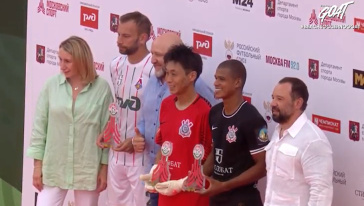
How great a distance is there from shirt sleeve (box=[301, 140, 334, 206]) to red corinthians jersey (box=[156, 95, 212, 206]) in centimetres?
94

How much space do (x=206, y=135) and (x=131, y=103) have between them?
0.88 meters

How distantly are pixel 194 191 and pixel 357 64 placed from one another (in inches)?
52.3

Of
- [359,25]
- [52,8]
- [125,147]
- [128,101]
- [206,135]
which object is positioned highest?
[52,8]

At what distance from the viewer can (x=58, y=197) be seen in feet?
25.1

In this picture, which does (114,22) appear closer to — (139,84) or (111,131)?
(139,84)

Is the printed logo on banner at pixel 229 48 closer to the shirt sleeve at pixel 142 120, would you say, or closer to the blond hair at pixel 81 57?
the shirt sleeve at pixel 142 120

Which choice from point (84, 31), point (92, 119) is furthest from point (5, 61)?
point (92, 119)

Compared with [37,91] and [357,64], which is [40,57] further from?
[357,64]

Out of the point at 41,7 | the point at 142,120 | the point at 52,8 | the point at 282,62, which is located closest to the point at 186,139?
the point at 142,120

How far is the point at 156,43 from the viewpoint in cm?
722

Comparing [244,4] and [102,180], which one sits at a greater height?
[244,4]

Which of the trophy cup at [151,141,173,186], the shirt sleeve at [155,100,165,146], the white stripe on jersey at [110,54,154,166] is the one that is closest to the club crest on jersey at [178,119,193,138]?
the trophy cup at [151,141,173,186]

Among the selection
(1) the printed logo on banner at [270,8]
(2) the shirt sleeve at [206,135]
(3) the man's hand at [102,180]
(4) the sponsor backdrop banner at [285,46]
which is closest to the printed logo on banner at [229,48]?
(4) the sponsor backdrop banner at [285,46]

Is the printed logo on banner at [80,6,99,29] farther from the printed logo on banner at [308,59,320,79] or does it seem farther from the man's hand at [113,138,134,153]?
the printed logo on banner at [308,59,320,79]
